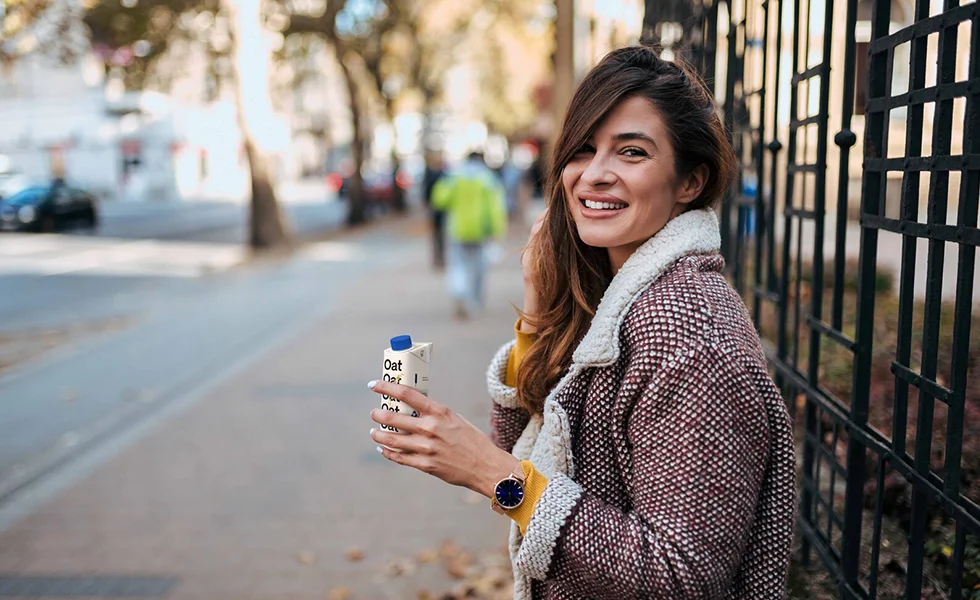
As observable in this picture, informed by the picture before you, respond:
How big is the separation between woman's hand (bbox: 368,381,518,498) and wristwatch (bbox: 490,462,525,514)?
2cm

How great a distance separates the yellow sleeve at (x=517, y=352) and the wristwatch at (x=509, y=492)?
1.41 feet

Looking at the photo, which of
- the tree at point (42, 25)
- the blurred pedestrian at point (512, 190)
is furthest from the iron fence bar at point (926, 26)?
the blurred pedestrian at point (512, 190)

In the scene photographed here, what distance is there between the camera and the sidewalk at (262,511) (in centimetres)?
434

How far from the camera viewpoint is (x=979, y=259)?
4.43 metres

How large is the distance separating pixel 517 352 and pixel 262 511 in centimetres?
335

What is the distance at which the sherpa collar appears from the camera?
1598 mm

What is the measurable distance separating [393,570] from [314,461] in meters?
1.68

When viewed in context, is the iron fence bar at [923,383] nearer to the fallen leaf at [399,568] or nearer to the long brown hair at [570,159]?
the long brown hair at [570,159]

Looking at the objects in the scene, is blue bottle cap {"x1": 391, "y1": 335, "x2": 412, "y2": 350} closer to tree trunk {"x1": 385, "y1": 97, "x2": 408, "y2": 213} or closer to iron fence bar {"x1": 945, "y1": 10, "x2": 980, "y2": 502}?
iron fence bar {"x1": 945, "y1": 10, "x2": 980, "y2": 502}

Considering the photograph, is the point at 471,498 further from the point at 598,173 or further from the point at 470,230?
the point at 470,230

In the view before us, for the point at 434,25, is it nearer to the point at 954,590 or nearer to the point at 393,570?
the point at 393,570

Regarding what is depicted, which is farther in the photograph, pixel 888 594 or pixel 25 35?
pixel 25 35

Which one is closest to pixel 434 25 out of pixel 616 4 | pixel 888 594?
pixel 616 4

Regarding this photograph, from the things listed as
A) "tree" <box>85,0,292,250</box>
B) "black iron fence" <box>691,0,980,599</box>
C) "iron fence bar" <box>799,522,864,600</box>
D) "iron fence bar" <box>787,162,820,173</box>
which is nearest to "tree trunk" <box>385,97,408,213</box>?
"tree" <box>85,0,292,250</box>
